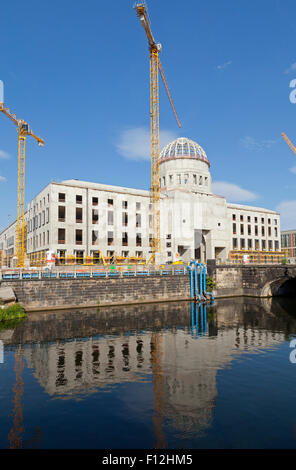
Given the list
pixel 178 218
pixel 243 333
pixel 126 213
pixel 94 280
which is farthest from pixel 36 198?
pixel 243 333

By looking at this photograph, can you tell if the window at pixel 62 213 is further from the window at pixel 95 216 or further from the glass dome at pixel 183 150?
the glass dome at pixel 183 150

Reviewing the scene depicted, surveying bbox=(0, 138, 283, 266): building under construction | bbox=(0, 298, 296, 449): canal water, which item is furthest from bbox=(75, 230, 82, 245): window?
bbox=(0, 298, 296, 449): canal water

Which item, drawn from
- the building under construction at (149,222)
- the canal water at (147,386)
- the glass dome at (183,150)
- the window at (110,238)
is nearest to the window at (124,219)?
the building under construction at (149,222)

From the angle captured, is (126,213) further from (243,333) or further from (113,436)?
(113,436)

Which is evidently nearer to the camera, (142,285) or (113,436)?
(113,436)

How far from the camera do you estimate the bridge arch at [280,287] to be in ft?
197

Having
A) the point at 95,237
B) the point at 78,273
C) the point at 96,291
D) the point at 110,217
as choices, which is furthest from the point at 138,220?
the point at 96,291

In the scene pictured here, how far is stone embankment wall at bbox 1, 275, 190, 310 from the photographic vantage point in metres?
43.8

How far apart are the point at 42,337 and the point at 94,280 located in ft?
61.5

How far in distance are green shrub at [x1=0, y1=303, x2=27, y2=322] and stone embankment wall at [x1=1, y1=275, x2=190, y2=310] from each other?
2738mm

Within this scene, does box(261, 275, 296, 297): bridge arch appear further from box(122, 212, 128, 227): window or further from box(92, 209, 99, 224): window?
box(92, 209, 99, 224): window

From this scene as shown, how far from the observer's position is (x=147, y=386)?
728 inches

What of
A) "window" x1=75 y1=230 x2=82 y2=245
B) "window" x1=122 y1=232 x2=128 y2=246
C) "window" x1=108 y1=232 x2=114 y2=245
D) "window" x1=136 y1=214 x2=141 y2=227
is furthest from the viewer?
"window" x1=136 y1=214 x2=141 y2=227

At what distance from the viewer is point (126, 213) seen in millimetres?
81812
